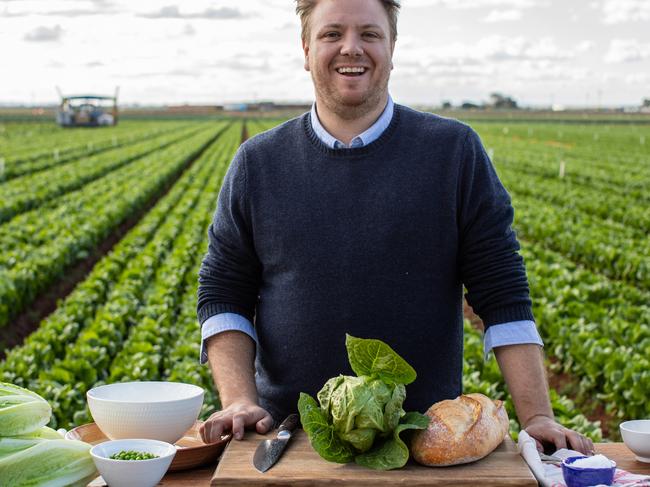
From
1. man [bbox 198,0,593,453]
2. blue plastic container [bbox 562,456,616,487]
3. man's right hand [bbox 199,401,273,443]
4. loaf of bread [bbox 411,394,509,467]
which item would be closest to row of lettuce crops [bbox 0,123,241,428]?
man [bbox 198,0,593,453]

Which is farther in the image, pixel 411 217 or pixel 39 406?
pixel 411 217

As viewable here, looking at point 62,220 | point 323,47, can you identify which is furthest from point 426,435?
point 62,220

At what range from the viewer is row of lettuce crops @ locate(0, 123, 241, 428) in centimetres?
745

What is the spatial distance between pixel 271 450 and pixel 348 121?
3.36 feet

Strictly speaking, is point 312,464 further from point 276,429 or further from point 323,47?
point 323,47

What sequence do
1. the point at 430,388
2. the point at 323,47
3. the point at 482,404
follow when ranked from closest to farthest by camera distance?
1. the point at 482,404
2. the point at 323,47
3. the point at 430,388

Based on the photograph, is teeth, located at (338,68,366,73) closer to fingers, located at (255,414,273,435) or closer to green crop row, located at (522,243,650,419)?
fingers, located at (255,414,273,435)

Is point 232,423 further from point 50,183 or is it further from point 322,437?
point 50,183

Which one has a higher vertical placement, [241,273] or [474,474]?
[241,273]

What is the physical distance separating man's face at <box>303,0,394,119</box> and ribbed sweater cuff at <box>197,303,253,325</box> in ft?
2.37

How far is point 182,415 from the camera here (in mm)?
2359

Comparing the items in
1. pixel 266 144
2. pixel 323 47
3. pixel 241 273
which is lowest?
pixel 241 273

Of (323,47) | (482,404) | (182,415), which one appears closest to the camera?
(482,404)

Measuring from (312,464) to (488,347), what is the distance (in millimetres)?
752
